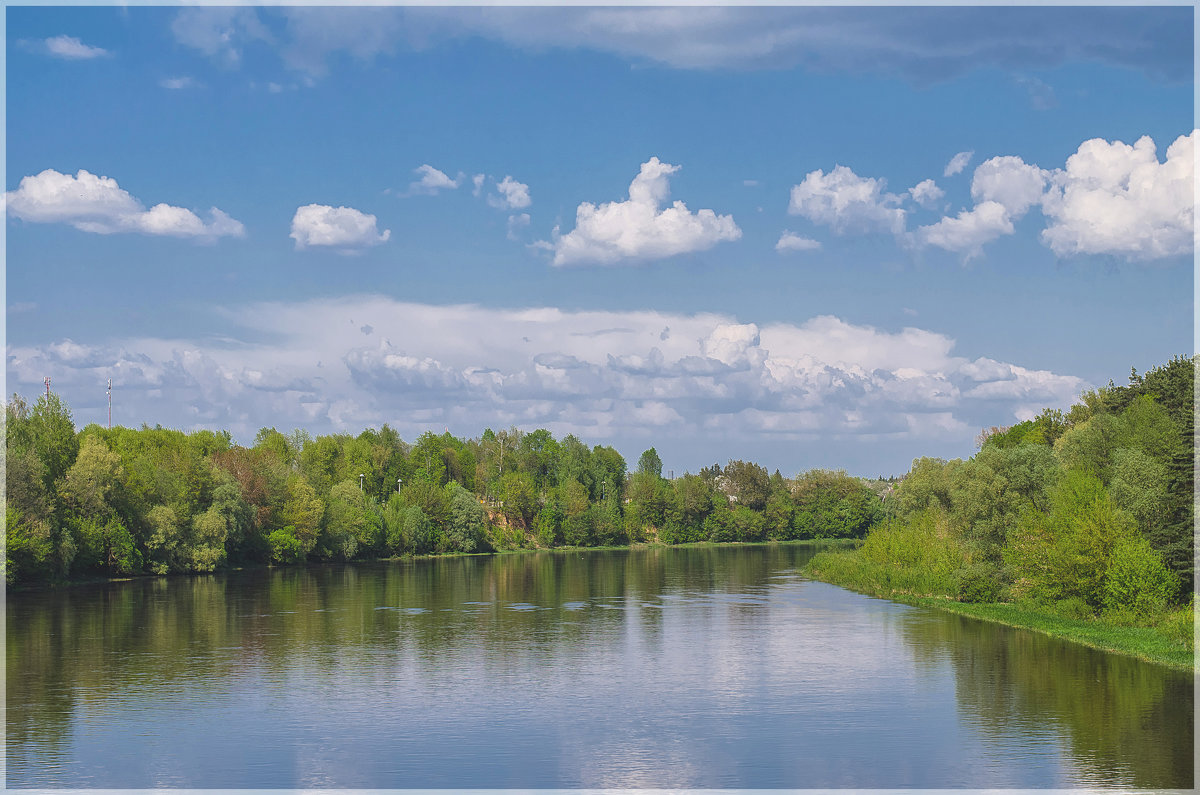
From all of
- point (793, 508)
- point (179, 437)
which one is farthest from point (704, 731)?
point (793, 508)

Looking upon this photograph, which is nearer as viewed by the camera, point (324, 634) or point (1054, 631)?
point (1054, 631)

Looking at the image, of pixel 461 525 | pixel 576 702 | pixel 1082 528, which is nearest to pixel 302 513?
pixel 461 525

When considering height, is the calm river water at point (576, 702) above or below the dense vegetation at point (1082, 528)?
below

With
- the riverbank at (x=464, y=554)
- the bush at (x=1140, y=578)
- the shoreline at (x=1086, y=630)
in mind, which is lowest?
the riverbank at (x=464, y=554)

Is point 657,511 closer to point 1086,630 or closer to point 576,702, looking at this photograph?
point 1086,630

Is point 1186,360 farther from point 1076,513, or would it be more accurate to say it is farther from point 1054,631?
point 1054,631

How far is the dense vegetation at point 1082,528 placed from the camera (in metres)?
44.6

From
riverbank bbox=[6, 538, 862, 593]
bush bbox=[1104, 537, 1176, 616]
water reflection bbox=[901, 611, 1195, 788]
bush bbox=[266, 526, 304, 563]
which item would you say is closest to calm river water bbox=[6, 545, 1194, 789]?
water reflection bbox=[901, 611, 1195, 788]

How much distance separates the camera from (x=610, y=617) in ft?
191

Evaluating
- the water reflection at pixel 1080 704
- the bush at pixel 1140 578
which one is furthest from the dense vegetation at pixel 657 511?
the water reflection at pixel 1080 704

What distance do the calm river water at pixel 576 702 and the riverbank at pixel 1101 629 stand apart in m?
1.03

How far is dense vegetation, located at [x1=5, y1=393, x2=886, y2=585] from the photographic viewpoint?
81500 millimetres

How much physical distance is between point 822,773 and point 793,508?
171 meters

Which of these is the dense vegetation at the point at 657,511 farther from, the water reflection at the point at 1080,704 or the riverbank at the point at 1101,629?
the water reflection at the point at 1080,704
